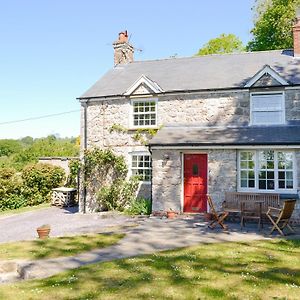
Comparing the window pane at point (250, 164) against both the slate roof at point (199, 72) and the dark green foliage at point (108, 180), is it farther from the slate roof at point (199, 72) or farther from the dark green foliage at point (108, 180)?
the dark green foliage at point (108, 180)

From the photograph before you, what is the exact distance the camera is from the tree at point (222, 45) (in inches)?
1681

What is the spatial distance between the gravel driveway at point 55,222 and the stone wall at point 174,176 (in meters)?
1.78

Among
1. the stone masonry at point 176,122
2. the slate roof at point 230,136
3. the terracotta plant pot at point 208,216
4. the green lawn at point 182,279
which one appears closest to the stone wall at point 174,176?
the stone masonry at point 176,122

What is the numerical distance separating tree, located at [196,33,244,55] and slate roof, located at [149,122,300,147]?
2853 centimetres

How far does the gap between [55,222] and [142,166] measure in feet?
16.3

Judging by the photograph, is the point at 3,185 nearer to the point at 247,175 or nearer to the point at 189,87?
the point at 189,87

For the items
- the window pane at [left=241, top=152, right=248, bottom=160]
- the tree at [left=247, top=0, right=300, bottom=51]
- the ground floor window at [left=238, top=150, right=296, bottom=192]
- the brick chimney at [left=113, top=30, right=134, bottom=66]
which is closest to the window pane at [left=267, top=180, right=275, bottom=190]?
the ground floor window at [left=238, top=150, right=296, bottom=192]

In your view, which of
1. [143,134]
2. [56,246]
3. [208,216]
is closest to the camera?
[56,246]

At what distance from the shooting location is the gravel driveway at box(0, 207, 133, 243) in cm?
1361

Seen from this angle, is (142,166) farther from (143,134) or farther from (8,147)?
(8,147)

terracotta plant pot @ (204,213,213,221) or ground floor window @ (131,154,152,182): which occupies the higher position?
ground floor window @ (131,154,152,182)

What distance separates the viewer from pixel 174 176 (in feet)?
51.5

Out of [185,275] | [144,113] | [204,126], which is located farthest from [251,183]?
[185,275]

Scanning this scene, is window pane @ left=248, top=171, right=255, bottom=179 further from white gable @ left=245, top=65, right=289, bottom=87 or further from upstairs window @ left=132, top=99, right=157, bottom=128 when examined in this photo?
upstairs window @ left=132, top=99, right=157, bottom=128
